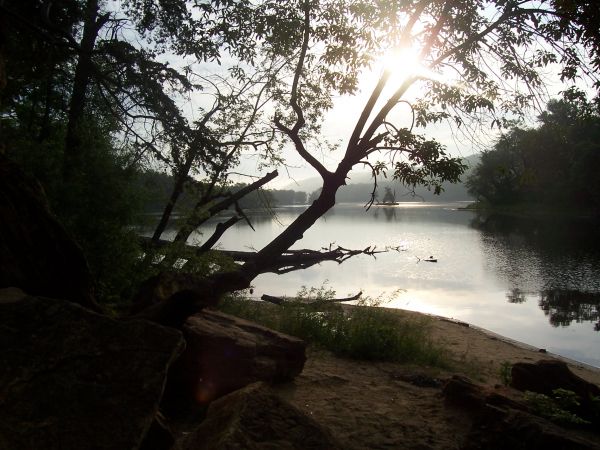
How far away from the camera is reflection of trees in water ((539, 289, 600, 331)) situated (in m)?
16.2

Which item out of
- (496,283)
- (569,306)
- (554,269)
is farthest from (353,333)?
(554,269)

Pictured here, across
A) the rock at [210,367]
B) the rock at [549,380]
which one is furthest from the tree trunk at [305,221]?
the rock at [549,380]

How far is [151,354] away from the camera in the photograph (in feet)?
8.80

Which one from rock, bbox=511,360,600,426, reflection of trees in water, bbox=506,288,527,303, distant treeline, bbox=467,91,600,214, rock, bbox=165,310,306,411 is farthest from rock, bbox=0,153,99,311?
distant treeline, bbox=467,91,600,214

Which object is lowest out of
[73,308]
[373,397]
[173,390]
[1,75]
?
[373,397]

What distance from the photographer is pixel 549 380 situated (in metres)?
5.89

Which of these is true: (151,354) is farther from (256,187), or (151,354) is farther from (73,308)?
(256,187)

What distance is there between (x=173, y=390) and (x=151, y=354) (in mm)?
2508

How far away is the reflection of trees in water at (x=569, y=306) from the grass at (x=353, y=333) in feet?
30.1

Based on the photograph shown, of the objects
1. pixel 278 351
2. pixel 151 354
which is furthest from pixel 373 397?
pixel 151 354

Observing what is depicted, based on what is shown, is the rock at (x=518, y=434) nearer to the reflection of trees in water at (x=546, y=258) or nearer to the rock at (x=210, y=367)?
the rock at (x=210, y=367)

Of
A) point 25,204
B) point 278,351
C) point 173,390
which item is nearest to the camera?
point 25,204

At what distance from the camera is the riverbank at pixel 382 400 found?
15.4 ft

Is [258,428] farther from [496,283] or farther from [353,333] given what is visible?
[496,283]
